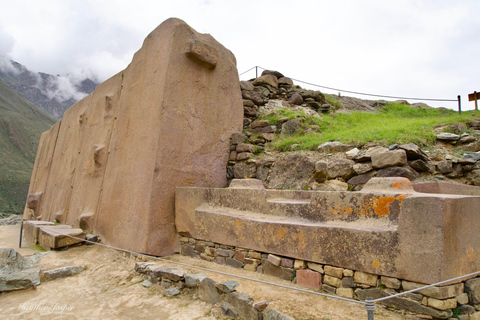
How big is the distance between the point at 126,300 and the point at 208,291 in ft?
3.65

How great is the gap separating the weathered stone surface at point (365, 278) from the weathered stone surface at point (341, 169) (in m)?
1.75

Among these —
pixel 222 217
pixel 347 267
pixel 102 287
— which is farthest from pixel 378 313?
pixel 102 287

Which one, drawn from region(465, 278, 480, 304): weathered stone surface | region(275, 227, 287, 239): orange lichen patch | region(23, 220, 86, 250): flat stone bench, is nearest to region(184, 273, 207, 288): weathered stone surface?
region(275, 227, 287, 239): orange lichen patch

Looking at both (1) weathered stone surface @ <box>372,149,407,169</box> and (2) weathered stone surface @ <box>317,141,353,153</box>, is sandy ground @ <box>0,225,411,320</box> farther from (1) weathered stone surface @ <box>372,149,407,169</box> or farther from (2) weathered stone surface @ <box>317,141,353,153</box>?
(2) weathered stone surface @ <box>317,141,353,153</box>

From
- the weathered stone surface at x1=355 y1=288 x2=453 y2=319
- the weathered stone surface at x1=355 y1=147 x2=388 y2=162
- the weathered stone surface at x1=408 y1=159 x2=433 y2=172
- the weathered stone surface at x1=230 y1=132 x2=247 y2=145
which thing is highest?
the weathered stone surface at x1=230 y1=132 x2=247 y2=145

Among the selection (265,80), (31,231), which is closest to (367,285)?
(265,80)

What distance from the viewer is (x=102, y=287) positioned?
409cm

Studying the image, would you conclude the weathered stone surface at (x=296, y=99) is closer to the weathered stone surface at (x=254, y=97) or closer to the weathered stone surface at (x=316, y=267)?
the weathered stone surface at (x=254, y=97)

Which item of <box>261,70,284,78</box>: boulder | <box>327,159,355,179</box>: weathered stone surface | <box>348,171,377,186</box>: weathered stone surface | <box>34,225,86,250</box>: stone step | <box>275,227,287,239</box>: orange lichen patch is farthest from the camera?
<box>261,70,284,78</box>: boulder

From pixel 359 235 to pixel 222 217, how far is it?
181 cm

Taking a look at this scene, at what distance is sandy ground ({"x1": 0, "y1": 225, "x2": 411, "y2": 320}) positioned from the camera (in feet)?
8.34

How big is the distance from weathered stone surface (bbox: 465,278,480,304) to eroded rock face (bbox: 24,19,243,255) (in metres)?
3.66

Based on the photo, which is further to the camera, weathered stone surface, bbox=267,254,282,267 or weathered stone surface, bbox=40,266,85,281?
weathered stone surface, bbox=40,266,85,281

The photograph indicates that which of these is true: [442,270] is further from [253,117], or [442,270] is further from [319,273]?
[253,117]
